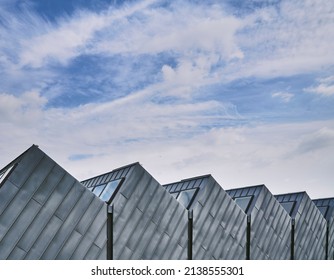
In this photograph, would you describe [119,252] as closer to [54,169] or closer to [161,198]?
[161,198]

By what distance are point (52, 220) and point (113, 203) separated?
334 cm

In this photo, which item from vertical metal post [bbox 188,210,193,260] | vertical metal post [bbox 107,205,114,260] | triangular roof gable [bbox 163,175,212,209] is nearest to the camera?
vertical metal post [bbox 107,205,114,260]

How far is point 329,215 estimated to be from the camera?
127 ft

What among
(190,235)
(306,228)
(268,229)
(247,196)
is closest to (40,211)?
(190,235)

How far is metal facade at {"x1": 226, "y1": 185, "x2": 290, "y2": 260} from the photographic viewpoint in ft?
89.7

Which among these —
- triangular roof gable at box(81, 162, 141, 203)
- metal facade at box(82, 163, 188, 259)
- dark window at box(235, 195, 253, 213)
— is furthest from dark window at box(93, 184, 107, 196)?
dark window at box(235, 195, 253, 213)

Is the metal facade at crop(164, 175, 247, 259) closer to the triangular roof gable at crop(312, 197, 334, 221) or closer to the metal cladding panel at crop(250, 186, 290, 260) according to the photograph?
the metal cladding panel at crop(250, 186, 290, 260)

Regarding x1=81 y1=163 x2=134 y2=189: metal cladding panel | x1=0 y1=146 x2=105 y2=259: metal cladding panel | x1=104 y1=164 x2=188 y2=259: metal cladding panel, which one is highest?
x1=81 y1=163 x2=134 y2=189: metal cladding panel

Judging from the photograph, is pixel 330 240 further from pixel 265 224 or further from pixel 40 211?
pixel 40 211

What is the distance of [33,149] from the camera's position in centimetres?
1678

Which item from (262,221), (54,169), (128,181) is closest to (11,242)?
(54,169)

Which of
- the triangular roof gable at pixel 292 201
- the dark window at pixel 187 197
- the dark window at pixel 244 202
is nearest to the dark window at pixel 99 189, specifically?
the dark window at pixel 187 197

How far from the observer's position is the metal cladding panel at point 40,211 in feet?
50.8

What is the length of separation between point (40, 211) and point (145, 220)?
19.9 feet
